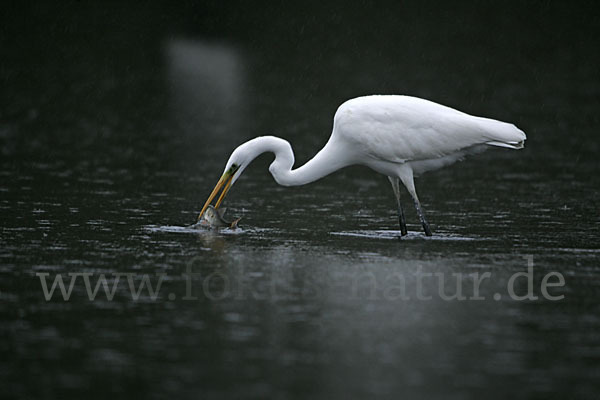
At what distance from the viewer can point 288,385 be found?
721cm

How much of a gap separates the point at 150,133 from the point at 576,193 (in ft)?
33.6

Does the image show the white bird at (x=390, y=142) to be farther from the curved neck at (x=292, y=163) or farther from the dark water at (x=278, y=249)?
the dark water at (x=278, y=249)

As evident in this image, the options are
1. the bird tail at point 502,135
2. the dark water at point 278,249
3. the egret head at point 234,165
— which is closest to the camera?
the dark water at point 278,249

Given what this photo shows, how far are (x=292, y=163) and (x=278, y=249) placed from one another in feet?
5.39

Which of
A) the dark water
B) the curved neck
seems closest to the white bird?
the curved neck

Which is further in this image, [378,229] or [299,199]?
[299,199]

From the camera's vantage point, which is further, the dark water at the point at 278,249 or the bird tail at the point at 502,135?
the bird tail at the point at 502,135

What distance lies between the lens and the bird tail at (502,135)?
43.2ft

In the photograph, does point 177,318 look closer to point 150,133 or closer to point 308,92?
point 150,133

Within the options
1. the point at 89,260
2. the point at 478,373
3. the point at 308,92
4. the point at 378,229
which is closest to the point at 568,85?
the point at 308,92

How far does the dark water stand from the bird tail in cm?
101

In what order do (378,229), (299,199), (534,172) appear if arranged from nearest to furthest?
1. (378,229)
2. (299,199)
3. (534,172)

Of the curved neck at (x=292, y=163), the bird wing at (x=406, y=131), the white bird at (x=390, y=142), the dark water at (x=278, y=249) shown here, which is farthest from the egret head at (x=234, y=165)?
the bird wing at (x=406, y=131)

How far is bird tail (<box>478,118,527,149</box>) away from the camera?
13.2 meters
